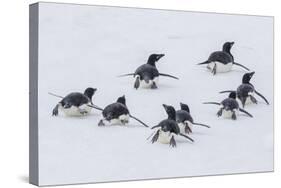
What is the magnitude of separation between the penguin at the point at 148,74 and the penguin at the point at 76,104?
0.46 meters

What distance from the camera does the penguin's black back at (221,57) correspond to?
762 centimetres

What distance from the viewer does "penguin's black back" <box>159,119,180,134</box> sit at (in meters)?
7.30

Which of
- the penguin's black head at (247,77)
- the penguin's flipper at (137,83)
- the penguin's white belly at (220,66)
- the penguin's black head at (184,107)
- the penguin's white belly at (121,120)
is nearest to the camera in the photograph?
the penguin's white belly at (121,120)

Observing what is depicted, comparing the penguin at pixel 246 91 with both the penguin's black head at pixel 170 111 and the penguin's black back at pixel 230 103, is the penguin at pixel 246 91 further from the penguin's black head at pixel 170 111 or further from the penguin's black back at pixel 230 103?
the penguin's black head at pixel 170 111

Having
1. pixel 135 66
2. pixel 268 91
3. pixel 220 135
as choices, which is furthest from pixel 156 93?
pixel 268 91

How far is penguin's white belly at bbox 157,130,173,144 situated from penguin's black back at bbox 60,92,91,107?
0.80m

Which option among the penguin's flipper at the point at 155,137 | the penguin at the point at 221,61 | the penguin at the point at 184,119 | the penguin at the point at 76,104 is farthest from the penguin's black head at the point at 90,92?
the penguin at the point at 221,61

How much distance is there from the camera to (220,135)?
25.1ft

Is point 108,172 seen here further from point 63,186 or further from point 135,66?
point 135,66

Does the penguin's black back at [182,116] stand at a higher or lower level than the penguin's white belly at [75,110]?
lower

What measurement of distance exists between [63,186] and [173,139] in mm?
1187

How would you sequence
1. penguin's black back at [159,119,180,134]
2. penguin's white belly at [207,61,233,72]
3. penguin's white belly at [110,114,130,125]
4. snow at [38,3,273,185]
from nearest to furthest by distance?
1. snow at [38,3,273,185]
2. penguin's white belly at [110,114,130,125]
3. penguin's black back at [159,119,180,134]
4. penguin's white belly at [207,61,233,72]

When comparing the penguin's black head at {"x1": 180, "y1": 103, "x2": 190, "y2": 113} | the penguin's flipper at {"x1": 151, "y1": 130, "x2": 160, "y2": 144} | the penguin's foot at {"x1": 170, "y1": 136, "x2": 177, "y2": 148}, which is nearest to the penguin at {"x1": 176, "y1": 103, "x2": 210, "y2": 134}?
the penguin's black head at {"x1": 180, "y1": 103, "x2": 190, "y2": 113}

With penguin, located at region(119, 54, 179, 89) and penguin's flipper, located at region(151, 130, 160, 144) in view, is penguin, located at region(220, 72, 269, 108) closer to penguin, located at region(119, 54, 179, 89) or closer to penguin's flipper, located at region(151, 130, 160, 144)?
penguin, located at region(119, 54, 179, 89)
